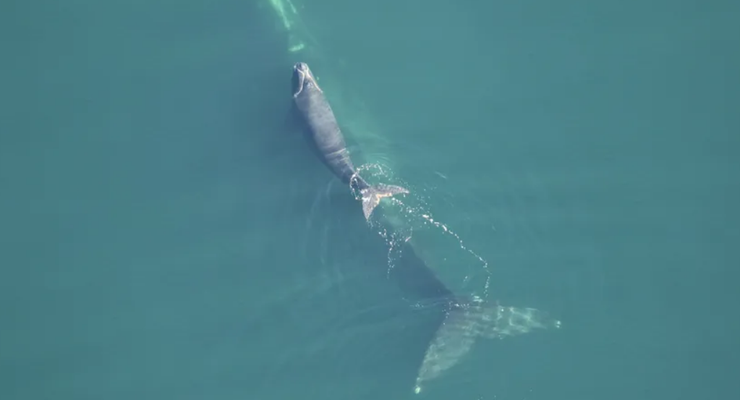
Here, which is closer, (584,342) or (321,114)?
(584,342)

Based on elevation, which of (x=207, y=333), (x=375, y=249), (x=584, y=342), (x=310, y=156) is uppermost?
(x=310, y=156)

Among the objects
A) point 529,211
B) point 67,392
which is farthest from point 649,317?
point 67,392

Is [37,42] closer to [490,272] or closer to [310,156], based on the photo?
[310,156]

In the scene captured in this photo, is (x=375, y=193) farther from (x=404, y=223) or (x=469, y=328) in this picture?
(x=469, y=328)

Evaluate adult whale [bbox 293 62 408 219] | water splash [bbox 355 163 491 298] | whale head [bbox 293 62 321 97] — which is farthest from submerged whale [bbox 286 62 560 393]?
whale head [bbox 293 62 321 97]

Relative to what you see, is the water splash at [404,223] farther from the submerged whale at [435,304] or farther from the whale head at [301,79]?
the whale head at [301,79]

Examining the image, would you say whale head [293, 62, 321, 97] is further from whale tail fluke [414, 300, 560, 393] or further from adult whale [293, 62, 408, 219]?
whale tail fluke [414, 300, 560, 393]
